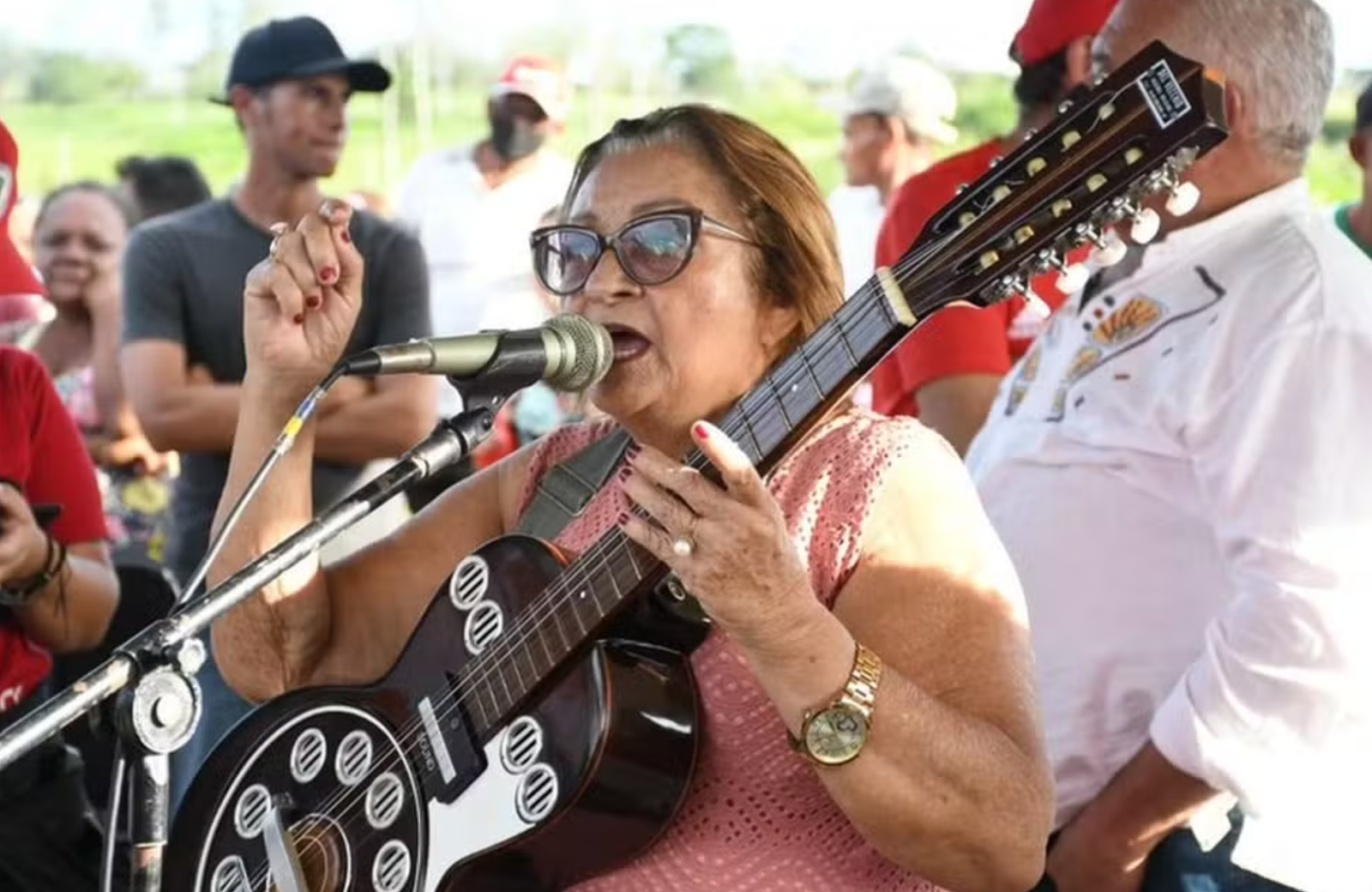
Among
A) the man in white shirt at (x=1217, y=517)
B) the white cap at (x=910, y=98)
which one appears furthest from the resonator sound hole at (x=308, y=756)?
the white cap at (x=910, y=98)

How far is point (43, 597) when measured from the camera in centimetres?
325

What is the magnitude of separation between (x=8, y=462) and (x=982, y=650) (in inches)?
71.3

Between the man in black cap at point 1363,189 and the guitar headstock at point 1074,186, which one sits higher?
the guitar headstock at point 1074,186

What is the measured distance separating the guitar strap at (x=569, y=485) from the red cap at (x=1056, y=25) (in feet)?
5.68

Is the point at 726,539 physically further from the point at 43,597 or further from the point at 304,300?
the point at 43,597

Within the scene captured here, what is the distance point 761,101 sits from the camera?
1220 centimetres

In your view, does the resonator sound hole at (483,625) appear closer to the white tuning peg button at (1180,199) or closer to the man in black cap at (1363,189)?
the white tuning peg button at (1180,199)

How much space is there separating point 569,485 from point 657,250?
0.37 meters

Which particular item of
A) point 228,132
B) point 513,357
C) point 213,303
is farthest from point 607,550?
point 228,132

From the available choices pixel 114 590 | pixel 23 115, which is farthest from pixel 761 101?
pixel 114 590

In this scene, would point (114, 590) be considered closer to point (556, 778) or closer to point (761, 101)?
point (556, 778)

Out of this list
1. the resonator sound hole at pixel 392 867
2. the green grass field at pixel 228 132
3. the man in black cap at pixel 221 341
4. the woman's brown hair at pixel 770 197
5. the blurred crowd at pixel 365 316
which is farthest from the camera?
the green grass field at pixel 228 132

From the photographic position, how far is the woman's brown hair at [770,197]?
252 cm

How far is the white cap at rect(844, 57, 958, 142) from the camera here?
724cm
